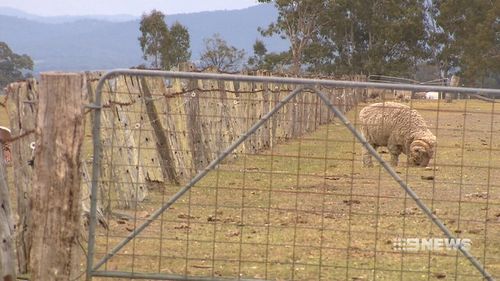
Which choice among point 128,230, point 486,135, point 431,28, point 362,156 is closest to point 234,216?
point 128,230

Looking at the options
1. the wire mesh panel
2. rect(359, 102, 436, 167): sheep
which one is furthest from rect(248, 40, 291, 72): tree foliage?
the wire mesh panel

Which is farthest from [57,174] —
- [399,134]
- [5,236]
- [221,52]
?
[221,52]

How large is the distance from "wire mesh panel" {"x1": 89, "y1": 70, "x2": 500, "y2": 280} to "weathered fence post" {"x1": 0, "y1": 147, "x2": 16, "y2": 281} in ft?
2.06

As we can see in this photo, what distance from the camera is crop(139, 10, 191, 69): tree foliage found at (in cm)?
8462

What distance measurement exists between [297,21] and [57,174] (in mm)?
67137

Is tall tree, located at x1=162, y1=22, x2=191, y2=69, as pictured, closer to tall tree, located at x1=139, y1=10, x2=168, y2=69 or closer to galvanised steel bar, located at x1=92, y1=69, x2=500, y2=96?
tall tree, located at x1=139, y1=10, x2=168, y2=69

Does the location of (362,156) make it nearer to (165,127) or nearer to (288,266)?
(165,127)

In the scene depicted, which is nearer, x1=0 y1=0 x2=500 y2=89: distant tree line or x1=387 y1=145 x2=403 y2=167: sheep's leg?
x1=387 y1=145 x2=403 y2=167: sheep's leg

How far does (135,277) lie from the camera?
845 centimetres

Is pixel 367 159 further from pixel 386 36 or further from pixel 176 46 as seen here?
pixel 176 46

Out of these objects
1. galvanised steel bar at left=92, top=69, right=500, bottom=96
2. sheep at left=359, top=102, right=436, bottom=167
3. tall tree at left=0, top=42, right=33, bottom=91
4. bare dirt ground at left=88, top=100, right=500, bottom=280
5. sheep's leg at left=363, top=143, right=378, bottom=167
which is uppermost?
galvanised steel bar at left=92, top=69, right=500, bottom=96

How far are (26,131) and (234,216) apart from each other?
14.5 ft

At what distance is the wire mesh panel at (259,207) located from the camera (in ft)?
32.4

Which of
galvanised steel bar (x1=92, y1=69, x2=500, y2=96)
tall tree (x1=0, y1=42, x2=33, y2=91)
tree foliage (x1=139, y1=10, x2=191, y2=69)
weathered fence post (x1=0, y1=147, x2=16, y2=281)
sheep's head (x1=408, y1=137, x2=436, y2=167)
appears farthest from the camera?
tall tree (x1=0, y1=42, x2=33, y2=91)
